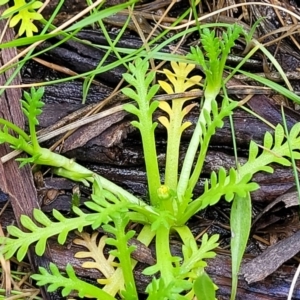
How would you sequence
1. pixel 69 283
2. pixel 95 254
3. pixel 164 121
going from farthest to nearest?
1. pixel 164 121
2. pixel 95 254
3. pixel 69 283

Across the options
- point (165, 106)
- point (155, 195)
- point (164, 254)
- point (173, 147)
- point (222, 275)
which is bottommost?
point (222, 275)

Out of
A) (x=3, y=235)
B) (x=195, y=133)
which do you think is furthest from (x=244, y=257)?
(x=3, y=235)

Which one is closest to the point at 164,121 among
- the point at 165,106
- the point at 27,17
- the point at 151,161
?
the point at 165,106

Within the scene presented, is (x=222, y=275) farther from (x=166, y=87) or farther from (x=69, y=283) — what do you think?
(x=166, y=87)

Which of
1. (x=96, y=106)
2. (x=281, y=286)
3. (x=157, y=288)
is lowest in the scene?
(x=281, y=286)

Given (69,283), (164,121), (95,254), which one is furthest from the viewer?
(164,121)

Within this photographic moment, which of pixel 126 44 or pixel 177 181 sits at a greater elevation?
pixel 126 44

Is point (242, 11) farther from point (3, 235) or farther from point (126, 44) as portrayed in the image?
point (3, 235)

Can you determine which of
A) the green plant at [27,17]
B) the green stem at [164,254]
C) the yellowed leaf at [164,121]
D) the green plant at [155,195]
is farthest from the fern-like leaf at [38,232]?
the green plant at [27,17]
